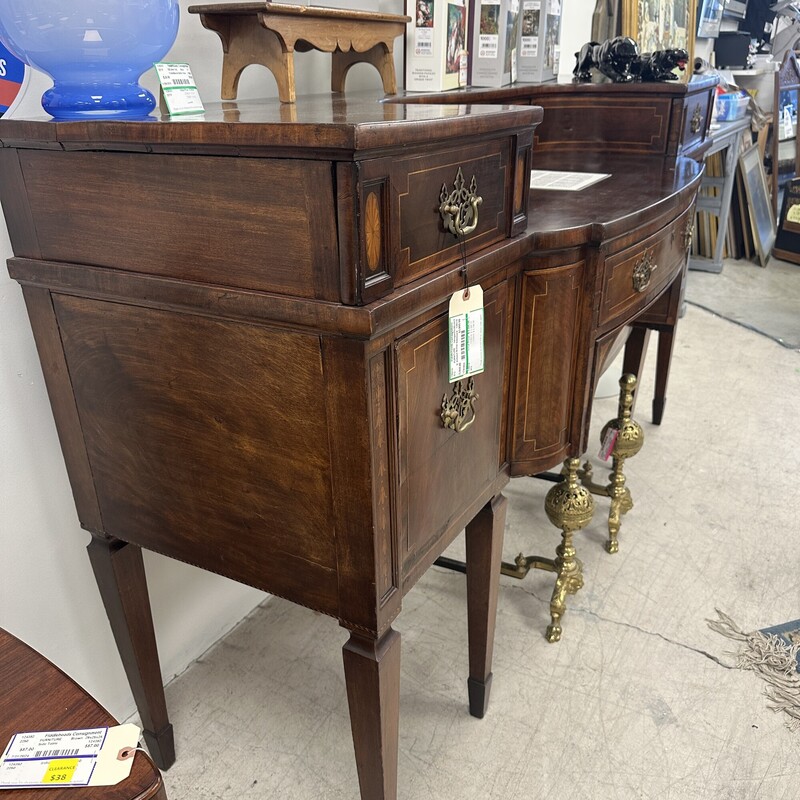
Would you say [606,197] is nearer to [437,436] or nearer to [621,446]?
[437,436]

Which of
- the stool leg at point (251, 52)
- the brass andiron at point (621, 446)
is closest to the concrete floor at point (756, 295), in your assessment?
the brass andiron at point (621, 446)

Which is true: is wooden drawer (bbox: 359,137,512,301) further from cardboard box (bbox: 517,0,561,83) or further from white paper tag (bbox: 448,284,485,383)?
cardboard box (bbox: 517,0,561,83)

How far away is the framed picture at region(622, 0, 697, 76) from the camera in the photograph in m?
3.00

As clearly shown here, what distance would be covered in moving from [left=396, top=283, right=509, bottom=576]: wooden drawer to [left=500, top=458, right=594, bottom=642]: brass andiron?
0.47m

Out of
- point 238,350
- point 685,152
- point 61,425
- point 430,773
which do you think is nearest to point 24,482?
point 61,425

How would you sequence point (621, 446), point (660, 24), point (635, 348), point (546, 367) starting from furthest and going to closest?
1. point (660, 24)
2. point (635, 348)
3. point (621, 446)
4. point (546, 367)

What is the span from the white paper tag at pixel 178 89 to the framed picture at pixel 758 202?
436 cm

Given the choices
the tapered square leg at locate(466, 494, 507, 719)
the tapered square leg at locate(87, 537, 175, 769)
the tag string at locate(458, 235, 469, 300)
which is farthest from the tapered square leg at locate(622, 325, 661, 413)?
the tapered square leg at locate(87, 537, 175, 769)

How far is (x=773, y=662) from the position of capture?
5.57 ft

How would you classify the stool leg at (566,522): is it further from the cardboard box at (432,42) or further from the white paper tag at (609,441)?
the cardboard box at (432,42)

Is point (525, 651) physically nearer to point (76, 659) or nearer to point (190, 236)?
point (76, 659)

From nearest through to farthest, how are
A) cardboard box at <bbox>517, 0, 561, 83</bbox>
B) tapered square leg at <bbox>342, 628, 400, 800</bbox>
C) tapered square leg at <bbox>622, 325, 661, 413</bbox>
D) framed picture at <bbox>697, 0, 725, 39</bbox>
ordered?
tapered square leg at <bbox>342, 628, 400, 800</bbox>, cardboard box at <bbox>517, 0, 561, 83</bbox>, tapered square leg at <bbox>622, 325, 661, 413</bbox>, framed picture at <bbox>697, 0, 725, 39</bbox>

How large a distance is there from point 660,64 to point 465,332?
1.45 meters

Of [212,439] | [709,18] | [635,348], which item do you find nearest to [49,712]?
[212,439]
